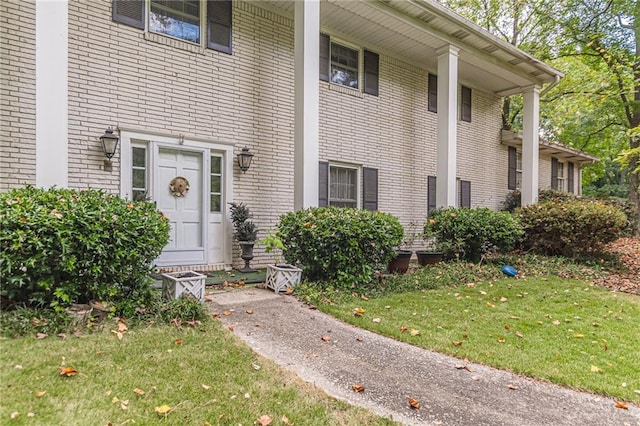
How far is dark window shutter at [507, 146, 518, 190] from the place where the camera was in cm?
1266

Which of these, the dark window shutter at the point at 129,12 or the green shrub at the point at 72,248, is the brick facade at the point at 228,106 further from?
the green shrub at the point at 72,248

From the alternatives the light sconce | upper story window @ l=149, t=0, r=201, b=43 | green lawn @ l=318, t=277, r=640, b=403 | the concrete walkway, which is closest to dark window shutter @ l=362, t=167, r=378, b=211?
green lawn @ l=318, t=277, r=640, b=403

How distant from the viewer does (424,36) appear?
8406 mm

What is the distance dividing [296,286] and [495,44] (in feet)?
26.1

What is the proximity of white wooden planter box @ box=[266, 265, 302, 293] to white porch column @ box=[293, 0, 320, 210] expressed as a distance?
1.30m

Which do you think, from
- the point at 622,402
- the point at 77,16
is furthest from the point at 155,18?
the point at 622,402

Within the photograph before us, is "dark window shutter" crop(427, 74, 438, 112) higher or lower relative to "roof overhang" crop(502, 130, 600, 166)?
higher

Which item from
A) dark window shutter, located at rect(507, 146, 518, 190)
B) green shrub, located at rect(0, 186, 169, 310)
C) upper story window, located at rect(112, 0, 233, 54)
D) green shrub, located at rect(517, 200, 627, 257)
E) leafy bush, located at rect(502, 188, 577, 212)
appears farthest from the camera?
dark window shutter, located at rect(507, 146, 518, 190)

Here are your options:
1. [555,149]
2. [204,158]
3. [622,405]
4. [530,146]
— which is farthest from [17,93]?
[555,149]

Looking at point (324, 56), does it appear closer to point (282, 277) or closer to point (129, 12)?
point (129, 12)

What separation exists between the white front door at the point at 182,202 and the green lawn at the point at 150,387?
10.0ft

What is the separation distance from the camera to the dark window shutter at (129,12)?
5.68m

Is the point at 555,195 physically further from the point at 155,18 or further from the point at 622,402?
the point at 155,18

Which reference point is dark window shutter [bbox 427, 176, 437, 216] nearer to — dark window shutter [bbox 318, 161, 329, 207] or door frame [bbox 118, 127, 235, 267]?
dark window shutter [bbox 318, 161, 329, 207]
